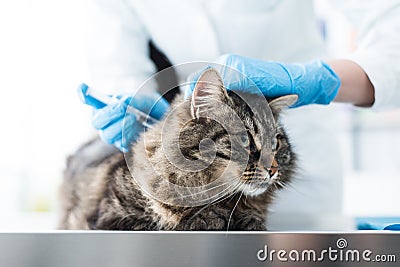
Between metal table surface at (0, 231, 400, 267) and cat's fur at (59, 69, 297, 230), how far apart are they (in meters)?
0.13

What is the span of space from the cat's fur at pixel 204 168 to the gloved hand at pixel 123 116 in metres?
0.02

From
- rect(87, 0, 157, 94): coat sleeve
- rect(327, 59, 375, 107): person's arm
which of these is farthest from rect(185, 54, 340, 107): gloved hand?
rect(87, 0, 157, 94): coat sleeve

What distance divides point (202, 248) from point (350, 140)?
9.99 feet

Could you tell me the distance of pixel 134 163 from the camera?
85 cm

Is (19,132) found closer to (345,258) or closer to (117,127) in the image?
(117,127)

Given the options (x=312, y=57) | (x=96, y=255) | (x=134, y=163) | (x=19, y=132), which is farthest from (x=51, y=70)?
(x=96, y=255)

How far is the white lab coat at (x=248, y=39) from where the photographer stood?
1360 mm

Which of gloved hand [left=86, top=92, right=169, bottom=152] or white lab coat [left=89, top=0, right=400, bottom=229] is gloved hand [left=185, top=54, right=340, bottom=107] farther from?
white lab coat [left=89, top=0, right=400, bottom=229]

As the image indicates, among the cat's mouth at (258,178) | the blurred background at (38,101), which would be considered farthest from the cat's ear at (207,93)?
the blurred background at (38,101)

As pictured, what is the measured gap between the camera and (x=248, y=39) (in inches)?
56.5

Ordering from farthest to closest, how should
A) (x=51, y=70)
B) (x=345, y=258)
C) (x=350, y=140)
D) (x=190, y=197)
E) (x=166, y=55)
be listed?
(x=350, y=140)
(x=51, y=70)
(x=166, y=55)
(x=190, y=197)
(x=345, y=258)

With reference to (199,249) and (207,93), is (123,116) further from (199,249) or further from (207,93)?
(199,249)

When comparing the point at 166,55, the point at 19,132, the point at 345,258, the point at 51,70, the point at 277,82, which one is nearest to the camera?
the point at 345,258

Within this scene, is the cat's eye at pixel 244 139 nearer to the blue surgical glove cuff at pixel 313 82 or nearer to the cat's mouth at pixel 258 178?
the cat's mouth at pixel 258 178
